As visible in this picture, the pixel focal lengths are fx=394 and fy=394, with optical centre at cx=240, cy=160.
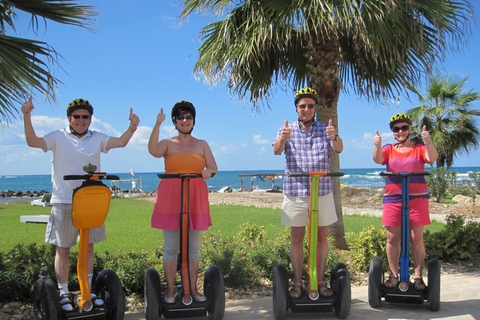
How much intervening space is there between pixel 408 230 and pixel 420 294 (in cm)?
59

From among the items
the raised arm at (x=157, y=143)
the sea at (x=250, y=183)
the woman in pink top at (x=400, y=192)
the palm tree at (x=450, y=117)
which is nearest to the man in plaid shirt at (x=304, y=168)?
the woman in pink top at (x=400, y=192)

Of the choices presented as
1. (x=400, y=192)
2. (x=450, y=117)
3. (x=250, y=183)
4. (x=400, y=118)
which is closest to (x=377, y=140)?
(x=400, y=118)

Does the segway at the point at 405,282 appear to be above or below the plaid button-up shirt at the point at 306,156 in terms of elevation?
below

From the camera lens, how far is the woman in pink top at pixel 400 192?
151 inches

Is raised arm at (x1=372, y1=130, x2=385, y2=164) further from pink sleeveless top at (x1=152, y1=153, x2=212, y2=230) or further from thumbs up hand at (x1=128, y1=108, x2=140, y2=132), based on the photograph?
thumbs up hand at (x1=128, y1=108, x2=140, y2=132)

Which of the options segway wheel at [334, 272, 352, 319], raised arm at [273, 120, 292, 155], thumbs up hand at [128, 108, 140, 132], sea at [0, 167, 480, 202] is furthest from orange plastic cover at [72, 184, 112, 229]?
sea at [0, 167, 480, 202]

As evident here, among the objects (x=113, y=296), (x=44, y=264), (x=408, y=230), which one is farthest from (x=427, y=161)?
(x=44, y=264)

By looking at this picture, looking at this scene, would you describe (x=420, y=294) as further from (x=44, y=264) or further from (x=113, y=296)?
(x=44, y=264)

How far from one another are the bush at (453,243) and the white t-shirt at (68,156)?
4.80 meters

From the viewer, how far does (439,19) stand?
557 cm

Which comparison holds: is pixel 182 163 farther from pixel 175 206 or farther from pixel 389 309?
pixel 389 309

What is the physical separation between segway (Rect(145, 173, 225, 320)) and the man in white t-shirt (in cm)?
40

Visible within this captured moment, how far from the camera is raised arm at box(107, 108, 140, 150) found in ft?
11.4

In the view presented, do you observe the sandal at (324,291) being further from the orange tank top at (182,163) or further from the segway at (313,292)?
the orange tank top at (182,163)
